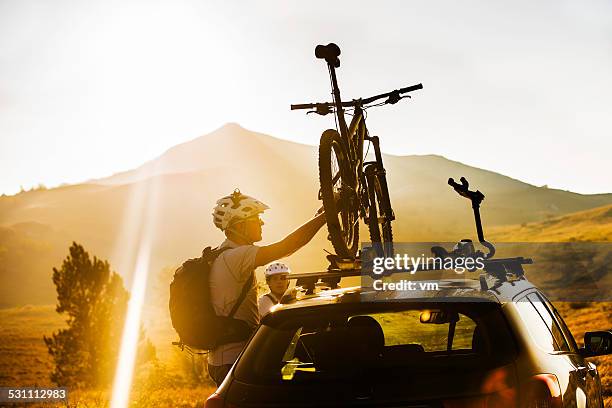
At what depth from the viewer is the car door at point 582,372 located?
5.05 m

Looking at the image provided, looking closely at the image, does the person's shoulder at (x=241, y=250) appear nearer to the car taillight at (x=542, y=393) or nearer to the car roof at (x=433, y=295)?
the car roof at (x=433, y=295)

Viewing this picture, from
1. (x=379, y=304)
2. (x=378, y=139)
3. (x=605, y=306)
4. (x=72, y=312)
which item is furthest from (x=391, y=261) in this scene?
(x=605, y=306)

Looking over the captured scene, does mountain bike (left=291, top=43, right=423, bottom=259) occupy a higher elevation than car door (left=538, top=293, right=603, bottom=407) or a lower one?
higher

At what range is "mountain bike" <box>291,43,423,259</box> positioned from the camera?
7.96 metres

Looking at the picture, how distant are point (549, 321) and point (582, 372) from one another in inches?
19.2

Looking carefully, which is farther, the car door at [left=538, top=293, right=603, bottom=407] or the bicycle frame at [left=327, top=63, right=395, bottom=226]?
the bicycle frame at [left=327, top=63, right=395, bottom=226]

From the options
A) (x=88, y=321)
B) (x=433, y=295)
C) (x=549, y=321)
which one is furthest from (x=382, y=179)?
(x=88, y=321)

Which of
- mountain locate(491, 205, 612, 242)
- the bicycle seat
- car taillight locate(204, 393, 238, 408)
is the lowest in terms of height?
car taillight locate(204, 393, 238, 408)

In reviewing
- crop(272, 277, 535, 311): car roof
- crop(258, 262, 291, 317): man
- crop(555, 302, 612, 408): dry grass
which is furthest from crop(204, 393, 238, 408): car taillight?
crop(555, 302, 612, 408): dry grass

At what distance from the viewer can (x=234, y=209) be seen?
22.6 ft

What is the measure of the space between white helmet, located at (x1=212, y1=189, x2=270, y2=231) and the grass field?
6970 millimetres

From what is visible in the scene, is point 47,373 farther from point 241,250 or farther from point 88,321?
point 241,250

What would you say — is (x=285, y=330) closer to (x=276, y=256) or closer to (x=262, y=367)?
(x=262, y=367)

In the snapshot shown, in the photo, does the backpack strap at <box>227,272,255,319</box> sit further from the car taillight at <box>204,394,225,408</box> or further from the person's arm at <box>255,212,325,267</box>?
the car taillight at <box>204,394,225,408</box>
